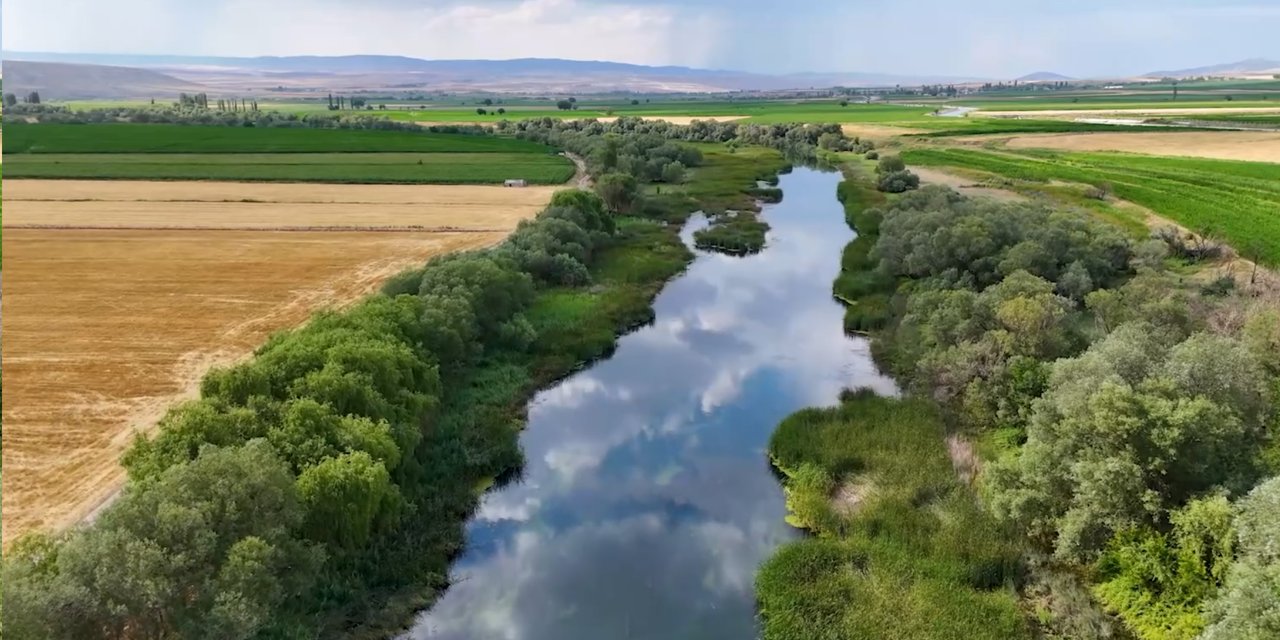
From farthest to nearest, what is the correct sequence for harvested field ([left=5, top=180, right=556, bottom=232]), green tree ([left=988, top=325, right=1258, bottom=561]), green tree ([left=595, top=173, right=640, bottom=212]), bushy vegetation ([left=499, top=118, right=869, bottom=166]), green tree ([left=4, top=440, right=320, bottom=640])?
bushy vegetation ([left=499, top=118, right=869, bottom=166]) < green tree ([left=595, top=173, right=640, bottom=212]) < harvested field ([left=5, top=180, right=556, bottom=232]) < green tree ([left=988, top=325, right=1258, bottom=561]) < green tree ([left=4, top=440, right=320, bottom=640])

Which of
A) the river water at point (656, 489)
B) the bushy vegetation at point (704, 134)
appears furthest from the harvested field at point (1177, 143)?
the river water at point (656, 489)

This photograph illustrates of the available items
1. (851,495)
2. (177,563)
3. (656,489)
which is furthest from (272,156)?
(177,563)

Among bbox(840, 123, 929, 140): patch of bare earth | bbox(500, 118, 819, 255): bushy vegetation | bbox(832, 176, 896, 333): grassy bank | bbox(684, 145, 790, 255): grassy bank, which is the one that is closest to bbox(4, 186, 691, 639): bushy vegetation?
bbox(832, 176, 896, 333): grassy bank

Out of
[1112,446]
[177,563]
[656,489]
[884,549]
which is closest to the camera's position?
[177,563]

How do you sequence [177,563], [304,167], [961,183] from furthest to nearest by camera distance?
[304,167] → [961,183] → [177,563]

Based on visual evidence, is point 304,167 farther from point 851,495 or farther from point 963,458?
point 963,458

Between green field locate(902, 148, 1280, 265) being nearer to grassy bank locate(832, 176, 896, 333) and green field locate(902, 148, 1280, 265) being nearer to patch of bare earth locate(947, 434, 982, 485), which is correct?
grassy bank locate(832, 176, 896, 333)

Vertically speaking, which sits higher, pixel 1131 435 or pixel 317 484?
pixel 1131 435
